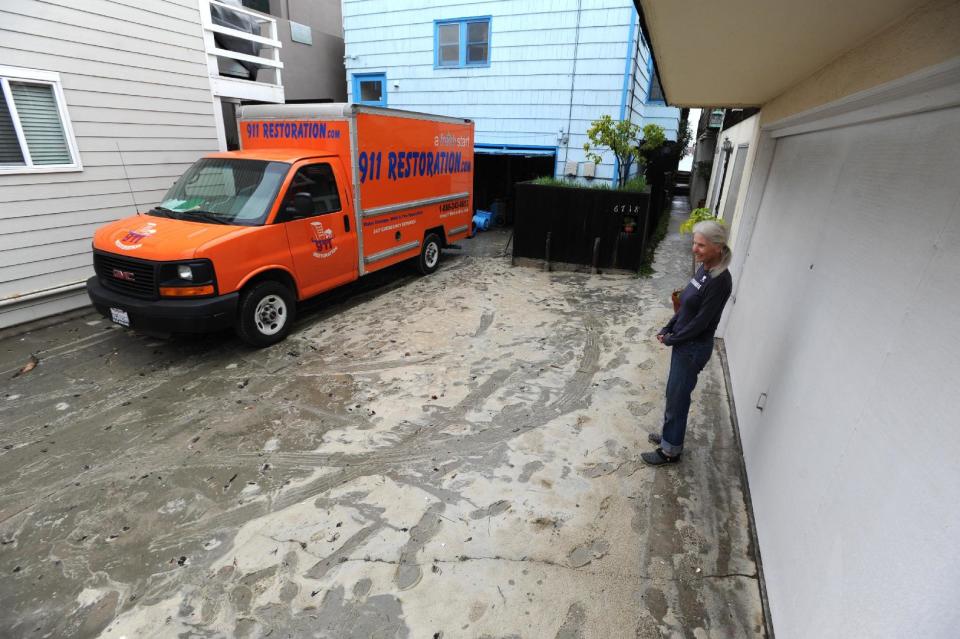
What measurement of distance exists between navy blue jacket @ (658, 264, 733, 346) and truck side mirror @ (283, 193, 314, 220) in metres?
4.33

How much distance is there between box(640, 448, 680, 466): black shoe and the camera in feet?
12.1

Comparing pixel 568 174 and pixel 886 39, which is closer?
pixel 886 39

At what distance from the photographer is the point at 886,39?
2.29 metres

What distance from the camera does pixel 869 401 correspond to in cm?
194

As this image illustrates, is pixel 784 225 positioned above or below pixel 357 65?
below

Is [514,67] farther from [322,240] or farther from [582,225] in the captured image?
[322,240]

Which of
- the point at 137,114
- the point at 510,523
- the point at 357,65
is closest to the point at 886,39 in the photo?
the point at 510,523

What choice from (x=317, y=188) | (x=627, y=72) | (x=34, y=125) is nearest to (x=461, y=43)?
(x=627, y=72)

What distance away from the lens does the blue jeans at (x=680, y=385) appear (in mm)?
3334

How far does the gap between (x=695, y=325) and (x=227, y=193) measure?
5263 millimetres

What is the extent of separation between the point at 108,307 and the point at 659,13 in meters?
5.67

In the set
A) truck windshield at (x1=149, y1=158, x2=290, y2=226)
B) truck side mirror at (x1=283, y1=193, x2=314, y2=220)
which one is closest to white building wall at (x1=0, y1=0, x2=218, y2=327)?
truck windshield at (x1=149, y1=158, x2=290, y2=226)

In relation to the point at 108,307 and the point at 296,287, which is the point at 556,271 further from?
the point at 108,307

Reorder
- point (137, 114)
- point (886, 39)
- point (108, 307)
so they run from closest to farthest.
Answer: point (886, 39)
point (108, 307)
point (137, 114)
